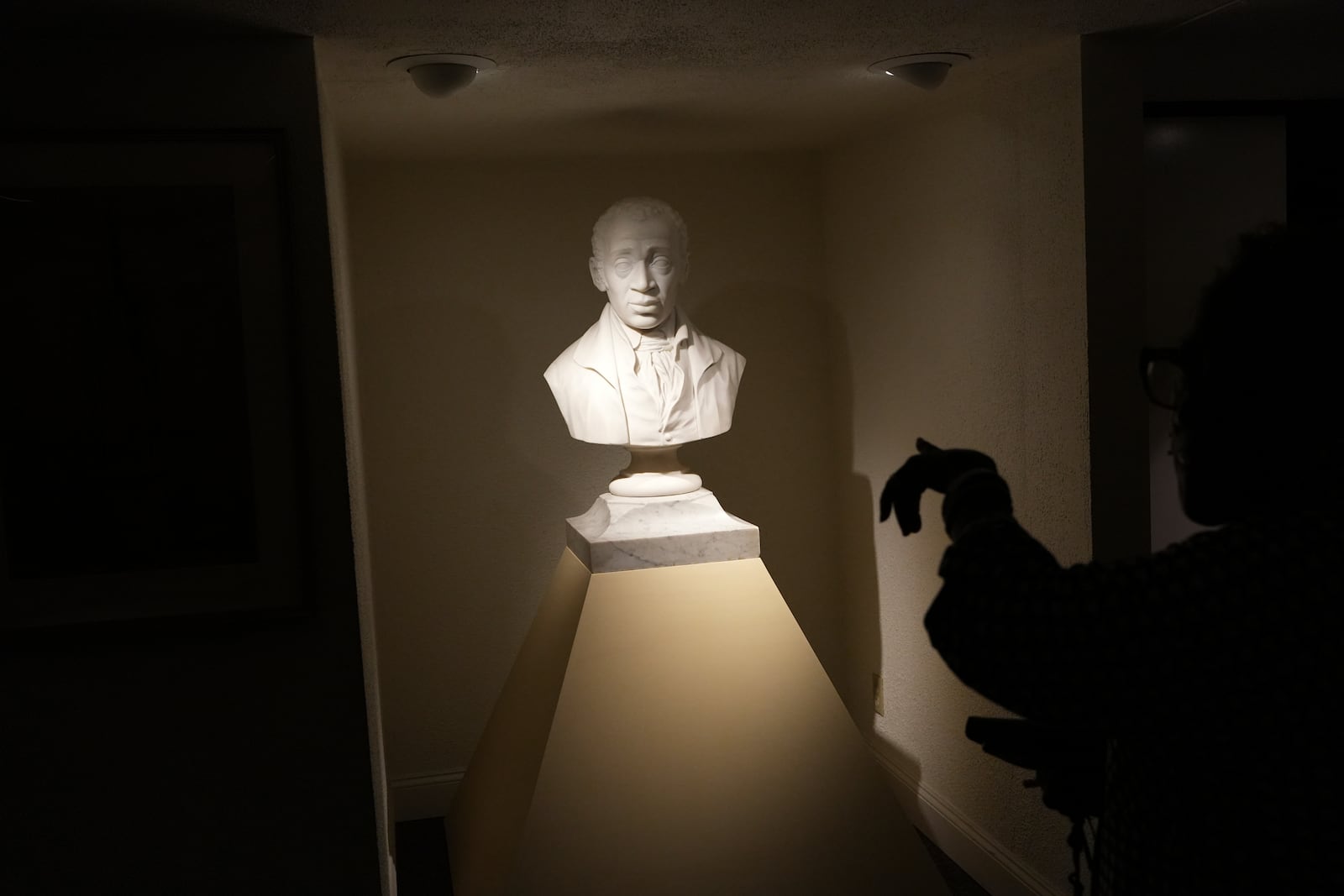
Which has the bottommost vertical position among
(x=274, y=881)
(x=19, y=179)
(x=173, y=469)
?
(x=274, y=881)

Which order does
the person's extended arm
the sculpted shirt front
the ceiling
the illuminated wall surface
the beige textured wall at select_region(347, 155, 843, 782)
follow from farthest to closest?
the beige textured wall at select_region(347, 155, 843, 782), the illuminated wall surface, the sculpted shirt front, the ceiling, the person's extended arm

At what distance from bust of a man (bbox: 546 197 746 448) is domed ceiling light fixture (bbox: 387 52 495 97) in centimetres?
59

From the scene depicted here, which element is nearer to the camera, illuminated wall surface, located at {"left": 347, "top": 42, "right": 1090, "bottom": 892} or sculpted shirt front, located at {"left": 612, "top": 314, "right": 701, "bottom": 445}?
sculpted shirt front, located at {"left": 612, "top": 314, "right": 701, "bottom": 445}

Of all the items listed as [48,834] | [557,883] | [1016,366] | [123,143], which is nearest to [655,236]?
[1016,366]

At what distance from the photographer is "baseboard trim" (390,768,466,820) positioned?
358cm

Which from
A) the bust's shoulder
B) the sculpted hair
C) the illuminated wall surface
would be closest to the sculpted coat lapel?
the bust's shoulder

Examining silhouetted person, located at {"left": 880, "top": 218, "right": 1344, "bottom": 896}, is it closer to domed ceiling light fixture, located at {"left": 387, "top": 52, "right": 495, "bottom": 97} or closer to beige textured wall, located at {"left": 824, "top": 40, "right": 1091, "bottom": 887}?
beige textured wall, located at {"left": 824, "top": 40, "right": 1091, "bottom": 887}

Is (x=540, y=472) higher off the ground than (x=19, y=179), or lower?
lower

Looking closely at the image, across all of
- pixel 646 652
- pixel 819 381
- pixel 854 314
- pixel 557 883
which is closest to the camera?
pixel 557 883

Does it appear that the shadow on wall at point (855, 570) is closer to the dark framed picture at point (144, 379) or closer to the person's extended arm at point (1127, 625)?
the dark framed picture at point (144, 379)

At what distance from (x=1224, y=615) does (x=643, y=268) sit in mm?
2033

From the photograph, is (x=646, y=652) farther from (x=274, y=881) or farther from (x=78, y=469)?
(x=78, y=469)

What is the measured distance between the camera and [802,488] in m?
3.80

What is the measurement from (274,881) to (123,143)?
53.1 inches
